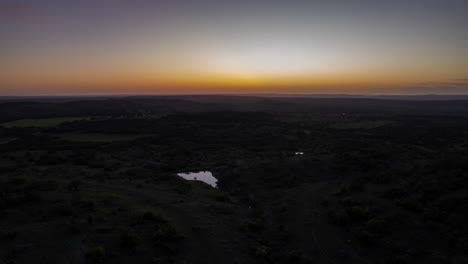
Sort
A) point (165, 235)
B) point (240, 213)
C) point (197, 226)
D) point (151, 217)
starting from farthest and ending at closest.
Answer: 1. point (240, 213)
2. point (151, 217)
3. point (197, 226)
4. point (165, 235)

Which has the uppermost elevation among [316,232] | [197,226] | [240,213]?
[197,226]

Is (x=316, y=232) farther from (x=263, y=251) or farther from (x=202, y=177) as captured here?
(x=202, y=177)

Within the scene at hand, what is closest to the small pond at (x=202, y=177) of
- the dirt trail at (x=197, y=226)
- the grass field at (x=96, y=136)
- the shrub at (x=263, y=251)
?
the dirt trail at (x=197, y=226)

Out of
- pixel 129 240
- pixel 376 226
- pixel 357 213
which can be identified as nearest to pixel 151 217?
pixel 129 240

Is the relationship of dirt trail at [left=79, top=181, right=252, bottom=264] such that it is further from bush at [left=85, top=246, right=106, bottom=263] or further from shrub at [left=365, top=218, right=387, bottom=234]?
shrub at [left=365, top=218, right=387, bottom=234]

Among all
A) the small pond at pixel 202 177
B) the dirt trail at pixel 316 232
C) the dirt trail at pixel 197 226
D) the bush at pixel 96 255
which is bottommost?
the small pond at pixel 202 177

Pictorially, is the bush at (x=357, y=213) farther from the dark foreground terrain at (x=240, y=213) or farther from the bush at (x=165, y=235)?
the bush at (x=165, y=235)

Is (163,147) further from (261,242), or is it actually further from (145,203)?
(261,242)

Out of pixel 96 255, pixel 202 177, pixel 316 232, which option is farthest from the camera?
pixel 202 177

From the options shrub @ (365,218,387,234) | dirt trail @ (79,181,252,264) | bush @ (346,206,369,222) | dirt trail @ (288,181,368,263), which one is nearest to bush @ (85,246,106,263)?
dirt trail @ (79,181,252,264)
